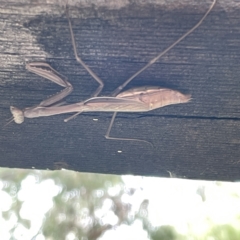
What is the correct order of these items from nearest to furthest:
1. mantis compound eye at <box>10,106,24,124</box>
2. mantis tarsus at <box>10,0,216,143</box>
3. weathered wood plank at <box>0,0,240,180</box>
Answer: weathered wood plank at <box>0,0,240,180</box>
mantis tarsus at <box>10,0,216,143</box>
mantis compound eye at <box>10,106,24,124</box>

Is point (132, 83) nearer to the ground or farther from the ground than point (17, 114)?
farther from the ground

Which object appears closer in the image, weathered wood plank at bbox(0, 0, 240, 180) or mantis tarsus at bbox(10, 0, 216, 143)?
weathered wood plank at bbox(0, 0, 240, 180)

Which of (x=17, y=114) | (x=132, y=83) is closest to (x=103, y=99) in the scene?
(x=132, y=83)

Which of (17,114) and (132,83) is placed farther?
(17,114)

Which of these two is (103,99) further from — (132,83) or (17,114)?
(17,114)

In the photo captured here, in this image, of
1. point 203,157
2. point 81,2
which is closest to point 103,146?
point 203,157

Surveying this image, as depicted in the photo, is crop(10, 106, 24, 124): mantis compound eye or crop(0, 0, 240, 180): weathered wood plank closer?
crop(0, 0, 240, 180): weathered wood plank

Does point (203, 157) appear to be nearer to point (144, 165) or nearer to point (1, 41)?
point (144, 165)

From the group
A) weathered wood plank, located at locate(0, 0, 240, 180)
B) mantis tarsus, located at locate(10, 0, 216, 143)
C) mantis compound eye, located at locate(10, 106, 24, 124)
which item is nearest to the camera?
weathered wood plank, located at locate(0, 0, 240, 180)
